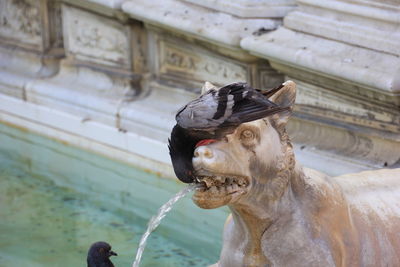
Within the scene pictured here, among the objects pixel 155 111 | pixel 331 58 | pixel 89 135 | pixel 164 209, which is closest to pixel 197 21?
pixel 155 111

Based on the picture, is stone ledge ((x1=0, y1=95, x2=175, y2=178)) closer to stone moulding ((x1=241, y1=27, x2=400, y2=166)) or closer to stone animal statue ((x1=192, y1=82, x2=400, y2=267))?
stone moulding ((x1=241, y1=27, x2=400, y2=166))

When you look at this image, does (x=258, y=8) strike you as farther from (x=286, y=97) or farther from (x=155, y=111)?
(x=286, y=97)

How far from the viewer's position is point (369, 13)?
Answer: 5164 millimetres

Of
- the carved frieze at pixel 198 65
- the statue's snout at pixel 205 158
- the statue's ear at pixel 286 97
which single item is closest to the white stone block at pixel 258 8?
the carved frieze at pixel 198 65

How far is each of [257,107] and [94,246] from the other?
6.60 feet

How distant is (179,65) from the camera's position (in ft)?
20.9

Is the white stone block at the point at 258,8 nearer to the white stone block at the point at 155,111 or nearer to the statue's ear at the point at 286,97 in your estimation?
the white stone block at the point at 155,111

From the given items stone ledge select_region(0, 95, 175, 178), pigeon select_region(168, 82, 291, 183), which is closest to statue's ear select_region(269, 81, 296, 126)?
pigeon select_region(168, 82, 291, 183)

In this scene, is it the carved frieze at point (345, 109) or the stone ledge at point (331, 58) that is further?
the carved frieze at point (345, 109)

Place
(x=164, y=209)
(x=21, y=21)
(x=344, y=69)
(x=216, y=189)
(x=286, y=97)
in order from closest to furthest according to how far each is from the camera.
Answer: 1. (x=216, y=189)
2. (x=286, y=97)
3. (x=164, y=209)
4. (x=344, y=69)
5. (x=21, y=21)

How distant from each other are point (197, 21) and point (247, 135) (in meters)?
3.17

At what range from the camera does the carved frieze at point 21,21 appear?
7.32 m

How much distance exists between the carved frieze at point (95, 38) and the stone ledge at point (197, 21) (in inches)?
15.2

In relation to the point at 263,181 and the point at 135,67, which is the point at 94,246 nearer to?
the point at 263,181
